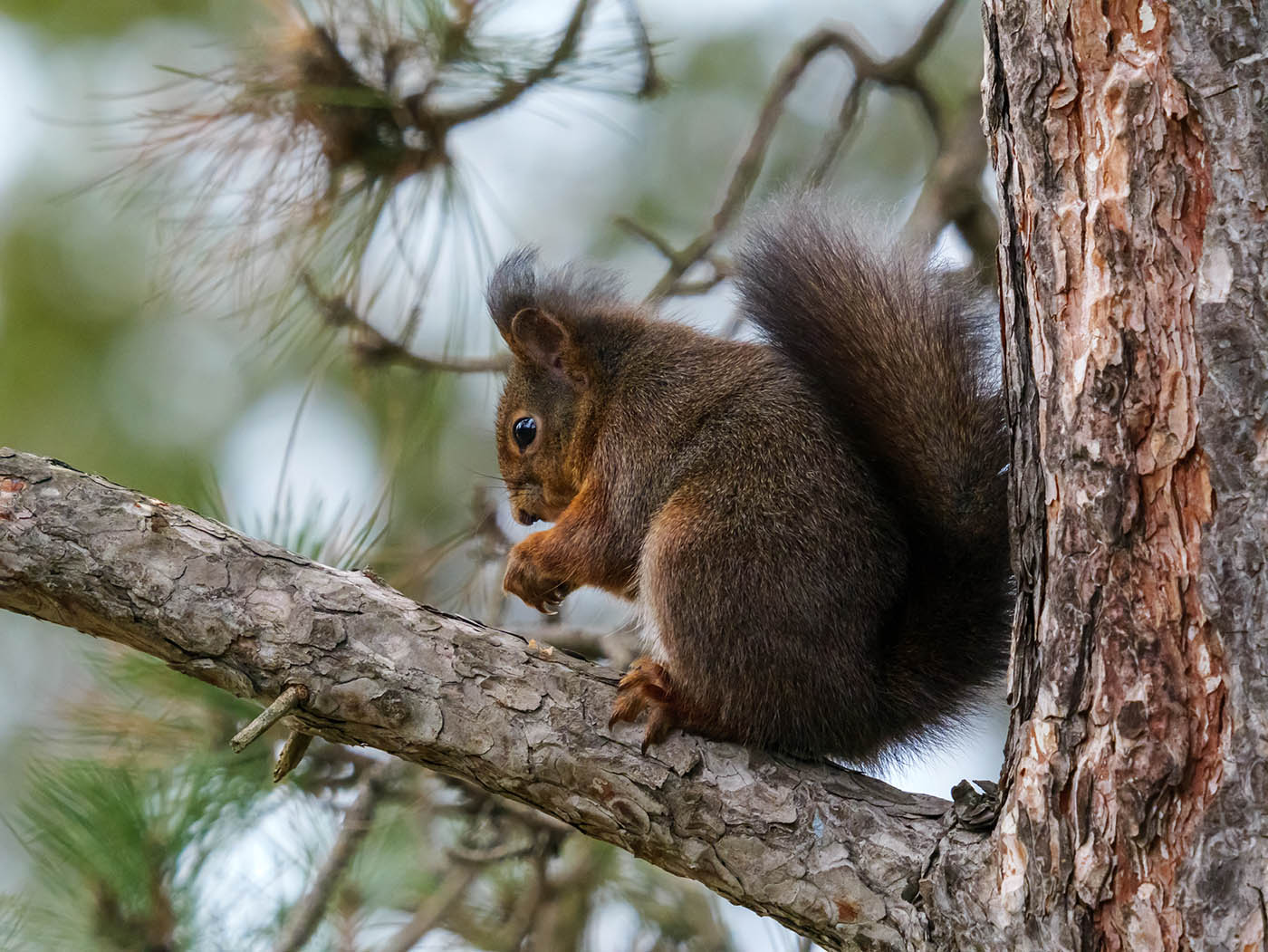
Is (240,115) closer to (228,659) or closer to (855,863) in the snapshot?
(228,659)

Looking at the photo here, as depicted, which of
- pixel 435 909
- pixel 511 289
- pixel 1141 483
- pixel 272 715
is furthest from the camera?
pixel 511 289

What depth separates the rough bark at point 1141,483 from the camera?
1.09 metres

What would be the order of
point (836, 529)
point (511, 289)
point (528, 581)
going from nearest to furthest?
point (836, 529)
point (528, 581)
point (511, 289)

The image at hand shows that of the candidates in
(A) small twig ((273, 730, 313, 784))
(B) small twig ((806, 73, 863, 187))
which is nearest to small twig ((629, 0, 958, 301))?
(B) small twig ((806, 73, 863, 187))

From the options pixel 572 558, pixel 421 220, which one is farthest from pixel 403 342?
pixel 572 558

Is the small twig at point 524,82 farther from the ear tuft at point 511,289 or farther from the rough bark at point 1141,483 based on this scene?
the rough bark at point 1141,483

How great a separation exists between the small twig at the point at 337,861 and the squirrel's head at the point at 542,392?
0.54m

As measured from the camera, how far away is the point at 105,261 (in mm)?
5691

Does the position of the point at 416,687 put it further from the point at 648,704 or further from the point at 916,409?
the point at 916,409

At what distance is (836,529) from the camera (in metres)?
1.73

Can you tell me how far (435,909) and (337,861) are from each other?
0.23 metres

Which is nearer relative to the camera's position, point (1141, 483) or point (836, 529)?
point (1141, 483)

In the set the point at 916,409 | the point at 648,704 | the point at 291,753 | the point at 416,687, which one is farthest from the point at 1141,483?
the point at 291,753

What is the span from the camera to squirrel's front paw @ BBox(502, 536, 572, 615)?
1978 mm
